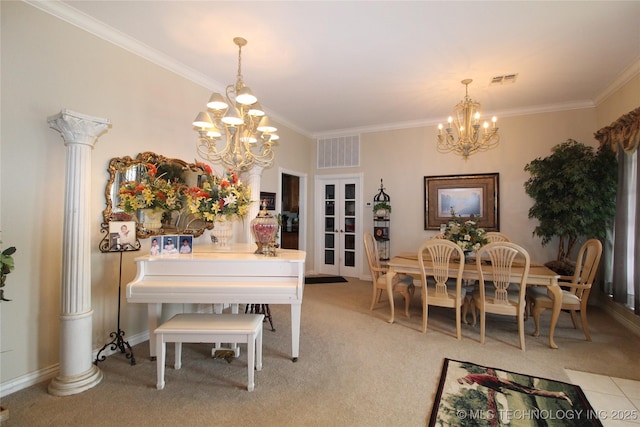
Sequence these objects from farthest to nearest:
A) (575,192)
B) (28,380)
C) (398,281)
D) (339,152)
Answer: (339,152) → (575,192) → (398,281) → (28,380)

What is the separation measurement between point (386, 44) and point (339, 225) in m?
3.79

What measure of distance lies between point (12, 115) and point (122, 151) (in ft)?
2.52

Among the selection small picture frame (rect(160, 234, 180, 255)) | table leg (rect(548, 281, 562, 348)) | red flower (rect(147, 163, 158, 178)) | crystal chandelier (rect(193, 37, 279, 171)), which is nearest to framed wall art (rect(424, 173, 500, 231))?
table leg (rect(548, 281, 562, 348))

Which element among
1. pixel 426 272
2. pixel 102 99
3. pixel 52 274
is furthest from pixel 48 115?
pixel 426 272

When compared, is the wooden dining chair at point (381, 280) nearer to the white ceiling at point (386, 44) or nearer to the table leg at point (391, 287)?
the table leg at point (391, 287)

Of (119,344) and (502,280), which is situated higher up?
(502,280)

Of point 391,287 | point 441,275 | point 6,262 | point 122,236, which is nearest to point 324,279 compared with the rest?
point 391,287

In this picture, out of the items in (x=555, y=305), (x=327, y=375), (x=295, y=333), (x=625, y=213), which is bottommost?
(x=327, y=375)

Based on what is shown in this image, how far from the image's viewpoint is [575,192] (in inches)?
152

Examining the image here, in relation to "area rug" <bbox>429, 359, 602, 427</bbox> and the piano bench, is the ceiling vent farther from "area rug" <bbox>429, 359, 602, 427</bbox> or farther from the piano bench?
the piano bench

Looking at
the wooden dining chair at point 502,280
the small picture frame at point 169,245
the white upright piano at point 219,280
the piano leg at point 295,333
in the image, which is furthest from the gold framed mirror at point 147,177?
the wooden dining chair at point 502,280

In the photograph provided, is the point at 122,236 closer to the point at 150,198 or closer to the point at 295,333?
the point at 150,198

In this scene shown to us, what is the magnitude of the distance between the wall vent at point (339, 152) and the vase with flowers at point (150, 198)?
3.55m

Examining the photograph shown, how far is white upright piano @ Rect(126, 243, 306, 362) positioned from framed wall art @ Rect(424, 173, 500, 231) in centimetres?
357
